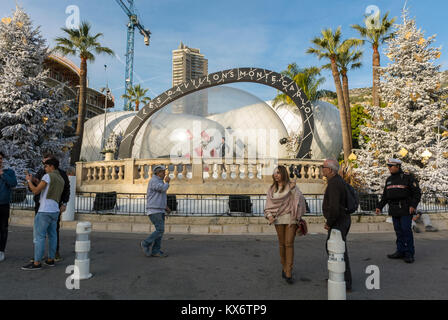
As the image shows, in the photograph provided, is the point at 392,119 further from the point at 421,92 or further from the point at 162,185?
the point at 162,185

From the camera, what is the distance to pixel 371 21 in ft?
67.8

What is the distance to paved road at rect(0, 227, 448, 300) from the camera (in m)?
3.66

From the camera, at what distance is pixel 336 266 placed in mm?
3021

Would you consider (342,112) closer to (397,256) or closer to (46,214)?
(397,256)

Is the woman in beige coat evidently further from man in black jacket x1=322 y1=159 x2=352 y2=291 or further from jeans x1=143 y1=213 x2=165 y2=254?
jeans x1=143 y1=213 x2=165 y2=254

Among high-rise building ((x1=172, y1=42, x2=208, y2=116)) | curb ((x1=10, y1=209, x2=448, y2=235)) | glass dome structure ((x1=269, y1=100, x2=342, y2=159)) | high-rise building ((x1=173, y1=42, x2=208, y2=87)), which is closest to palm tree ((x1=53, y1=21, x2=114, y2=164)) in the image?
curb ((x1=10, y1=209, x2=448, y2=235))

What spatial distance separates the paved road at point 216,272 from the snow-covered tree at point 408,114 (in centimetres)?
707

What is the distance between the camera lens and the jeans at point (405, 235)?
17.1 ft

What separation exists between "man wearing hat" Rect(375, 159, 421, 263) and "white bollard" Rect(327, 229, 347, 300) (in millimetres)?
2558

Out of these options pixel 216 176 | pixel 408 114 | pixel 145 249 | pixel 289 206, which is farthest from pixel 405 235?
pixel 408 114

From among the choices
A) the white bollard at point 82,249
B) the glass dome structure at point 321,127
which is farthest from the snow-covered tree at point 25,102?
the glass dome structure at point 321,127

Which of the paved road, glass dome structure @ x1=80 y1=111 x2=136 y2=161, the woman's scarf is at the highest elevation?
glass dome structure @ x1=80 y1=111 x2=136 y2=161

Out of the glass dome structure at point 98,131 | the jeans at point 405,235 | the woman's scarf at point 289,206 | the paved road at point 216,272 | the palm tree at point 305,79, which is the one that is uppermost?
the palm tree at point 305,79

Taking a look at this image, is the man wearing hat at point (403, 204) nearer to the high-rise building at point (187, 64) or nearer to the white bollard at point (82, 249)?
the white bollard at point (82, 249)
